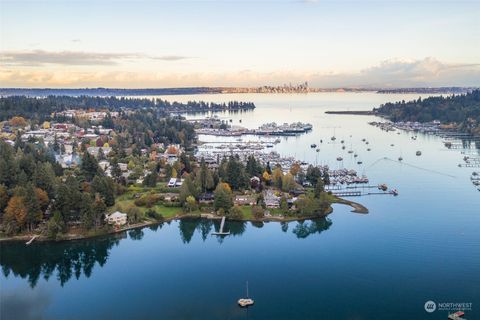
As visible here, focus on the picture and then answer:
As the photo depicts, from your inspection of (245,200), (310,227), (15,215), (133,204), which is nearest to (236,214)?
(245,200)

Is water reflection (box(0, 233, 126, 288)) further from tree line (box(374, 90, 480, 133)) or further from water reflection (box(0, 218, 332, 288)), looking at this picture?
tree line (box(374, 90, 480, 133))

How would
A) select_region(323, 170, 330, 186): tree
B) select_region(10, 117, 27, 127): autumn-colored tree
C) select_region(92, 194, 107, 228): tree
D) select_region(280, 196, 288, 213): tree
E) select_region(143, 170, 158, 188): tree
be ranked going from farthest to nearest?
select_region(10, 117, 27, 127): autumn-colored tree → select_region(323, 170, 330, 186): tree → select_region(143, 170, 158, 188): tree → select_region(280, 196, 288, 213): tree → select_region(92, 194, 107, 228): tree

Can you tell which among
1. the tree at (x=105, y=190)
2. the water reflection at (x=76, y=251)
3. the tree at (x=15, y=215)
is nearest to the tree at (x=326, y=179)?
the water reflection at (x=76, y=251)

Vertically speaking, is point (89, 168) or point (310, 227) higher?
point (89, 168)

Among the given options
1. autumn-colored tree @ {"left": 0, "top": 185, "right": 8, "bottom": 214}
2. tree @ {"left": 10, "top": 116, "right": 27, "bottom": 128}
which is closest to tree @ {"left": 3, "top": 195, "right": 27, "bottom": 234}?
autumn-colored tree @ {"left": 0, "top": 185, "right": 8, "bottom": 214}

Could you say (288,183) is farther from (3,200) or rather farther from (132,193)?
(3,200)
